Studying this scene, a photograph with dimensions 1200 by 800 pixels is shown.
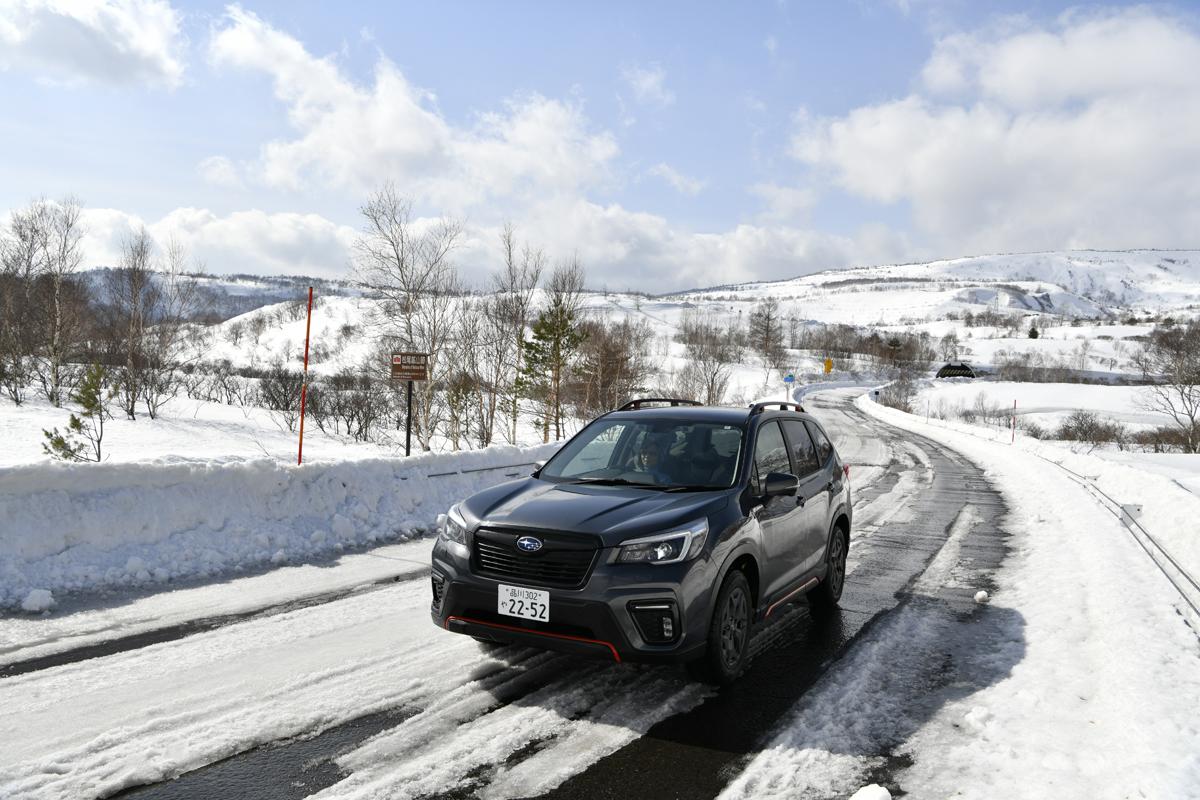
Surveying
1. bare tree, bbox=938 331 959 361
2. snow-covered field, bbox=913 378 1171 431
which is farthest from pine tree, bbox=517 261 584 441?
bare tree, bbox=938 331 959 361

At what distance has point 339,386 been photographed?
159 feet

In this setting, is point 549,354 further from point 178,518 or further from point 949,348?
point 949,348

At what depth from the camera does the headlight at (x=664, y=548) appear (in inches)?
168

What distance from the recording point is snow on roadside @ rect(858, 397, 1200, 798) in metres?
3.60

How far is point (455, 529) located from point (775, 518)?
7.35 ft

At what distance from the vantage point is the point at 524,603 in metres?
4.31

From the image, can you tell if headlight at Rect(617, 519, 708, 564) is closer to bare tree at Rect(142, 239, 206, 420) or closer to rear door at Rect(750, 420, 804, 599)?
rear door at Rect(750, 420, 804, 599)

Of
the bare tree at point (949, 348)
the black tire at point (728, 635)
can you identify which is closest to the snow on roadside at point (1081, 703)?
the black tire at point (728, 635)

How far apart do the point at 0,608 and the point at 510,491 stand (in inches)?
162

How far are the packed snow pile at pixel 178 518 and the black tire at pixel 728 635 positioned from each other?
492cm

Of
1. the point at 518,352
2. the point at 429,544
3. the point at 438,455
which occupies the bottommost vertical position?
the point at 429,544

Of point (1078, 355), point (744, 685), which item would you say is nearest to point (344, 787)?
point (744, 685)

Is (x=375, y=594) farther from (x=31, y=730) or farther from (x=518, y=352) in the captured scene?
(x=518, y=352)

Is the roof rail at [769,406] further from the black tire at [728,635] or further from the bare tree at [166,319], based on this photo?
the bare tree at [166,319]
